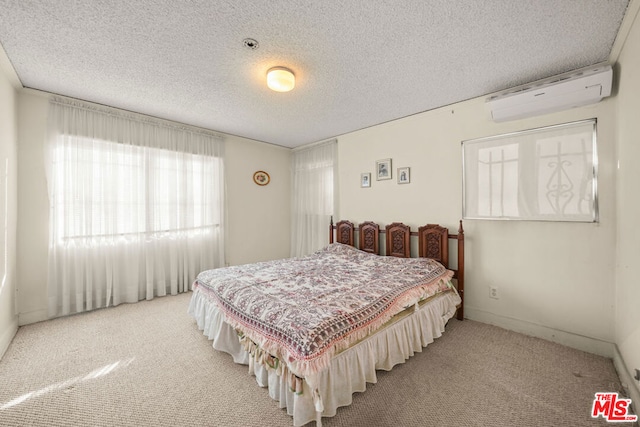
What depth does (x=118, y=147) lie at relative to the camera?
3424 mm

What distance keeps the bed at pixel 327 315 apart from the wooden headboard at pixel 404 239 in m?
0.01

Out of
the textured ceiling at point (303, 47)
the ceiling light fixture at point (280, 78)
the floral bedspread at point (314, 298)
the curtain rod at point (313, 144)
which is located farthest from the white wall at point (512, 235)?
the ceiling light fixture at point (280, 78)

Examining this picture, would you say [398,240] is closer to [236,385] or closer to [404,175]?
[404,175]

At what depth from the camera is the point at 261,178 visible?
4.94 metres

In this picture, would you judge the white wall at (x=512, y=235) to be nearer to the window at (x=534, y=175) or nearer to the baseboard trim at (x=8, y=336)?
the window at (x=534, y=175)

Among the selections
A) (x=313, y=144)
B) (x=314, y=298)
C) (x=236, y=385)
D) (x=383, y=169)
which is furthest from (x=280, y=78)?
(x=313, y=144)

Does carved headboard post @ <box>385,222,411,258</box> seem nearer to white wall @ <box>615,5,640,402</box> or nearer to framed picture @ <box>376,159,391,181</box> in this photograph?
framed picture @ <box>376,159,391,181</box>

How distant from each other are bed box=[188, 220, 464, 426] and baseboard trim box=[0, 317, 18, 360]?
4.87ft

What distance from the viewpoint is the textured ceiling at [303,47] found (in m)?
1.68

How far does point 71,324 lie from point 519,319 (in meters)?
4.89

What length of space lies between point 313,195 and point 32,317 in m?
4.00

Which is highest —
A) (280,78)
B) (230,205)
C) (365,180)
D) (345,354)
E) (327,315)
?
(280,78)

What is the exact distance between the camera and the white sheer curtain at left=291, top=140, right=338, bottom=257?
4629mm

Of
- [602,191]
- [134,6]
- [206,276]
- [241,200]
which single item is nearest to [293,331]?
[206,276]
